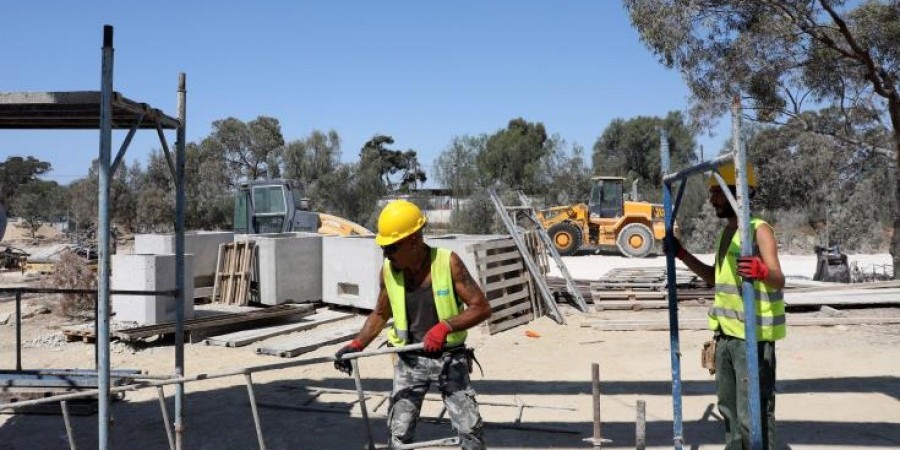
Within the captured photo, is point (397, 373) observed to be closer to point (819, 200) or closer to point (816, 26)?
point (816, 26)

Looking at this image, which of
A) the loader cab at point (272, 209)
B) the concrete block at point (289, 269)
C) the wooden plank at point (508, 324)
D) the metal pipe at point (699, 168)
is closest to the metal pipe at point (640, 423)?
the metal pipe at point (699, 168)

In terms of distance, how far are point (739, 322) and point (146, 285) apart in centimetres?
907

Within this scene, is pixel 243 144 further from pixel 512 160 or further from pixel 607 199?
pixel 607 199

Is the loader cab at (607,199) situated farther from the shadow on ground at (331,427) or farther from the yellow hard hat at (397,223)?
the yellow hard hat at (397,223)

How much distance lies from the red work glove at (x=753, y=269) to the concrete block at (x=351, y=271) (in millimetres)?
8838

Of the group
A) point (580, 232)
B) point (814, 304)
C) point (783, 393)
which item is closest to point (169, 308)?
point (783, 393)

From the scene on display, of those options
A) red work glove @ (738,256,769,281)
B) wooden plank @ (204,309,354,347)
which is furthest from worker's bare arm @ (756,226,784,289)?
wooden plank @ (204,309,354,347)

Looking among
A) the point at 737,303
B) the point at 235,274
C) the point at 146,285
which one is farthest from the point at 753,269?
the point at 235,274

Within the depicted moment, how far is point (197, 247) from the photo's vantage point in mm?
13102

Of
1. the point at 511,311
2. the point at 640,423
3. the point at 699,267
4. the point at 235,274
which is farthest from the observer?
the point at 235,274

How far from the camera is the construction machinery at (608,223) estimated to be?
23.8 m

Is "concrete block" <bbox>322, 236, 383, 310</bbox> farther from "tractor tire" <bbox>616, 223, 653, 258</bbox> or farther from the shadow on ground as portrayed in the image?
"tractor tire" <bbox>616, 223, 653, 258</bbox>

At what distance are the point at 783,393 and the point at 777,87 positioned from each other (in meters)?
11.7

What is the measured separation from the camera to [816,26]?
49.1 feet
